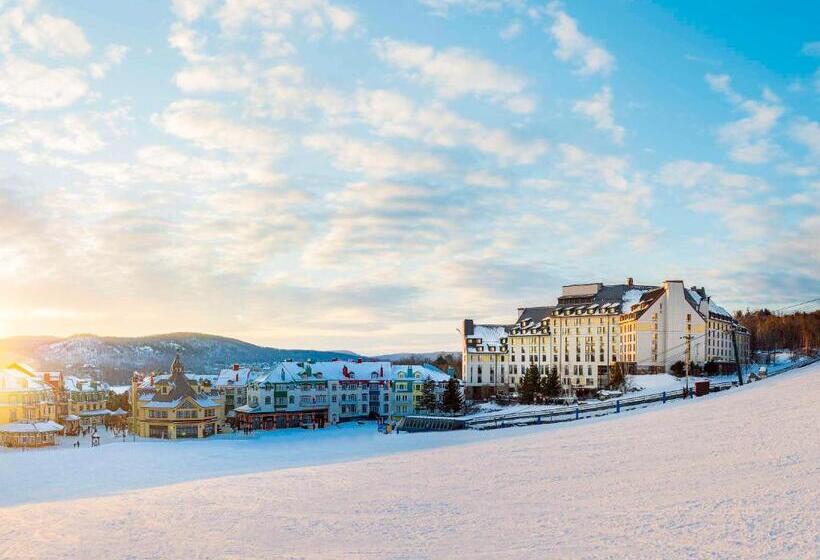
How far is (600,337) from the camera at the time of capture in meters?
89.4

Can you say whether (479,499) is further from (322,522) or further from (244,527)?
(244,527)

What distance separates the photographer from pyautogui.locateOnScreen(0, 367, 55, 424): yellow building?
7250cm

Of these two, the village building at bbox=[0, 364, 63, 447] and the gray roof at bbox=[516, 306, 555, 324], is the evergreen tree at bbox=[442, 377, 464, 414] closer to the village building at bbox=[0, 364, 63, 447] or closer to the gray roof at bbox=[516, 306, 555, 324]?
the gray roof at bbox=[516, 306, 555, 324]

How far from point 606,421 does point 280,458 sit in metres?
20.5

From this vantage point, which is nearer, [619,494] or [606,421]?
[619,494]

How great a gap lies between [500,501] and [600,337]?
72066 mm

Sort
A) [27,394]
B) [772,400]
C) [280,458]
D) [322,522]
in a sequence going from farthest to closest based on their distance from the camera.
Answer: [27,394] < [280,458] < [772,400] < [322,522]

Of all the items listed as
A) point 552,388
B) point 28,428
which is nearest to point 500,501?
point 28,428

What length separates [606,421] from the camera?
3919 cm

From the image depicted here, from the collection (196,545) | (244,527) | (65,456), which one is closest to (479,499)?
(244,527)

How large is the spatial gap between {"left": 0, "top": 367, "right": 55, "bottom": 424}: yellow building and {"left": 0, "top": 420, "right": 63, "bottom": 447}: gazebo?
29.6 ft

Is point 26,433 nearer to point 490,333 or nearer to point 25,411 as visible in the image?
point 25,411

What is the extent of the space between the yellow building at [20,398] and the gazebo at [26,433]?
9.01m

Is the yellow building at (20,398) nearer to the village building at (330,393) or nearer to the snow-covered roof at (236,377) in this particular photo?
the village building at (330,393)
